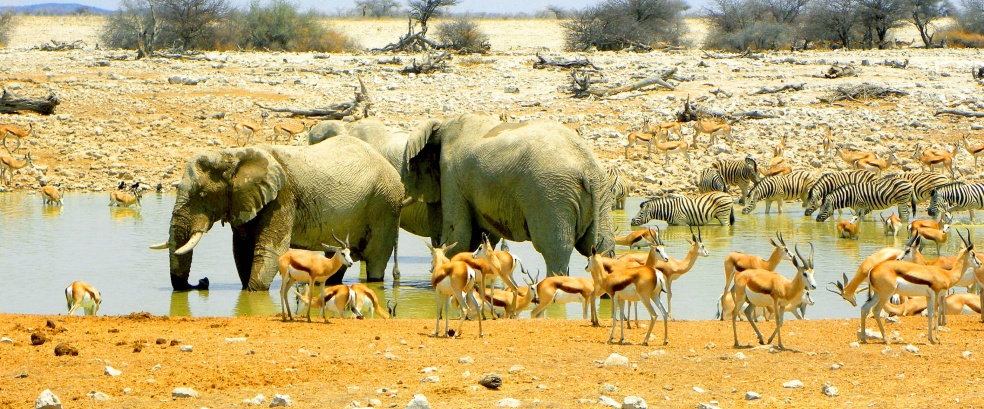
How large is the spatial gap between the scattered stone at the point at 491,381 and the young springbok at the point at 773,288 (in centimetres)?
211

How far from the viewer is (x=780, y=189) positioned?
76.7 feet

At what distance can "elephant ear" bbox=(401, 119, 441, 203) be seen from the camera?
1419cm

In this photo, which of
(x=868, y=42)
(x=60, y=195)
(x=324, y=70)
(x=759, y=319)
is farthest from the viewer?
(x=868, y=42)

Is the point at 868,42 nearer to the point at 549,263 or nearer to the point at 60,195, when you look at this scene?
the point at 60,195

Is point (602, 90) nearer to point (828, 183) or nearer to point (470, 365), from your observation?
point (828, 183)

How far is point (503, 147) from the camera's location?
42.9 feet

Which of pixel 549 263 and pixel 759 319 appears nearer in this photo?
pixel 759 319

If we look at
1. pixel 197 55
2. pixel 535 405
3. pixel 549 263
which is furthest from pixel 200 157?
pixel 197 55

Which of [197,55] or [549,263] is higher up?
[197,55]

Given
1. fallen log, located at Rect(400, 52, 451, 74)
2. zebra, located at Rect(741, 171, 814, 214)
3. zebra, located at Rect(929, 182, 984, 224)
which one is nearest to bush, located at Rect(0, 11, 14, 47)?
fallen log, located at Rect(400, 52, 451, 74)

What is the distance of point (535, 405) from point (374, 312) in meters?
4.76

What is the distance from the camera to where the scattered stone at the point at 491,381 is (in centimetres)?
763

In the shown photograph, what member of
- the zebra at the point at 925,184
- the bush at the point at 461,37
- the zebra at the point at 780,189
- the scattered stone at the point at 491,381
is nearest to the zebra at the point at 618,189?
the zebra at the point at 780,189

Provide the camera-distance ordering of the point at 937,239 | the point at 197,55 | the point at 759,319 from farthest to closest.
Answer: the point at 197,55 < the point at 937,239 < the point at 759,319
